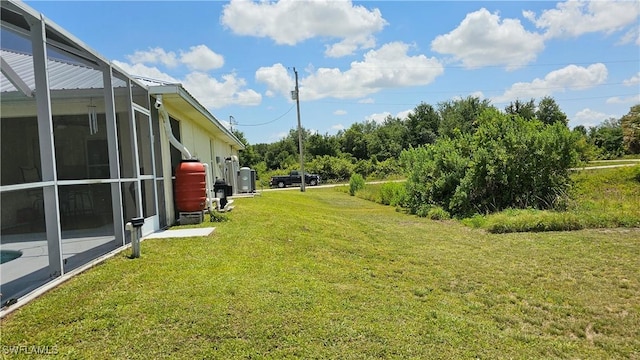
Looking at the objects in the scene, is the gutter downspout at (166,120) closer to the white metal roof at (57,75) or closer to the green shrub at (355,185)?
the white metal roof at (57,75)

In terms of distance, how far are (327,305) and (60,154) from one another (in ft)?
11.4

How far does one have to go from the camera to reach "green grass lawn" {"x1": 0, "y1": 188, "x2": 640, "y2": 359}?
10.5 feet

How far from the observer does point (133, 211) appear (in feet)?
20.5

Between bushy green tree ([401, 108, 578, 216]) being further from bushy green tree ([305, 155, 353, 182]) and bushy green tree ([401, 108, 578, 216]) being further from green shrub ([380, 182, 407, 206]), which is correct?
bushy green tree ([305, 155, 353, 182])

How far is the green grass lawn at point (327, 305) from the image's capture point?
3.20 meters

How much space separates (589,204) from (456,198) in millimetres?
3901

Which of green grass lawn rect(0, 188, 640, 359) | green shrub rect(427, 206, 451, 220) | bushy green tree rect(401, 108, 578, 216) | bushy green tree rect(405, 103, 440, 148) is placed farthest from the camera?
bushy green tree rect(405, 103, 440, 148)

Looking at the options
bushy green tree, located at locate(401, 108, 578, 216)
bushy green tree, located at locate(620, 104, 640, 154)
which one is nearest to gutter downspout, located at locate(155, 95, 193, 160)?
bushy green tree, located at locate(401, 108, 578, 216)

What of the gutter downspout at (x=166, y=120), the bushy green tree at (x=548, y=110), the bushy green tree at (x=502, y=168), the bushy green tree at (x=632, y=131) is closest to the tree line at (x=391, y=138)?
the bushy green tree at (x=548, y=110)

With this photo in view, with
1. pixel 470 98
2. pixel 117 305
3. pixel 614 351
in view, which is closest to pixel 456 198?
pixel 614 351

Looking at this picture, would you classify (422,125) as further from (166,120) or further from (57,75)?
(57,75)

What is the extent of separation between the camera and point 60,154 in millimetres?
4594

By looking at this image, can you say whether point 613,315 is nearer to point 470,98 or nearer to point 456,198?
point 456,198

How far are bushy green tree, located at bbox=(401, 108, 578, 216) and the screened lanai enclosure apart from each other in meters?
10.6
